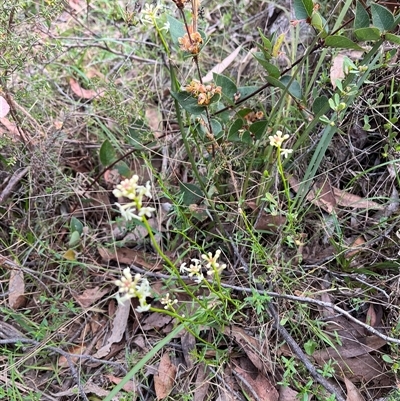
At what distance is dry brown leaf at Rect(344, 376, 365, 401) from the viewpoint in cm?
128

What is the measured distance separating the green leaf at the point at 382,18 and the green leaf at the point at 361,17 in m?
0.05

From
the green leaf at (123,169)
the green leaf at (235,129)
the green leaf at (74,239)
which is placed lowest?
the green leaf at (74,239)

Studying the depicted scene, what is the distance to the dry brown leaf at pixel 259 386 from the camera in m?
1.31

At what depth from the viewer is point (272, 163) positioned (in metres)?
1.51

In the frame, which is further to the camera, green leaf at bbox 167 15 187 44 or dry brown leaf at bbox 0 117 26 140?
dry brown leaf at bbox 0 117 26 140

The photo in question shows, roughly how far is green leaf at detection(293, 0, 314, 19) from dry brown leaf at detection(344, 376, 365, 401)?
1084 mm

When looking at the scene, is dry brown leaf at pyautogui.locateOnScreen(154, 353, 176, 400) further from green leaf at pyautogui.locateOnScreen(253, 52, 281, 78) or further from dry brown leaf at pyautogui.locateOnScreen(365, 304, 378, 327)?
green leaf at pyautogui.locateOnScreen(253, 52, 281, 78)

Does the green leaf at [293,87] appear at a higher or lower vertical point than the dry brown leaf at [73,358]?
higher

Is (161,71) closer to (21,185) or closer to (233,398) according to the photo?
(21,185)

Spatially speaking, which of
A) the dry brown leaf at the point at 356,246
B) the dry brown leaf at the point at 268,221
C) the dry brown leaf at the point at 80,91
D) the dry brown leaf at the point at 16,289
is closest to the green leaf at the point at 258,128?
the dry brown leaf at the point at 268,221

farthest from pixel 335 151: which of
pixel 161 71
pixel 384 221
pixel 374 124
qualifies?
pixel 161 71

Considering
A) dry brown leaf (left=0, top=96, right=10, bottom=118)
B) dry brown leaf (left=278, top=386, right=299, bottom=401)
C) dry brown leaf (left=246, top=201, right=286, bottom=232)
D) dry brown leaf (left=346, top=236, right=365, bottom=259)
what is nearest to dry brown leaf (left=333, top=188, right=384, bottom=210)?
dry brown leaf (left=346, top=236, right=365, bottom=259)

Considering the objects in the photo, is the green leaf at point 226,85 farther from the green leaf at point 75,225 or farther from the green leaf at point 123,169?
the green leaf at point 75,225

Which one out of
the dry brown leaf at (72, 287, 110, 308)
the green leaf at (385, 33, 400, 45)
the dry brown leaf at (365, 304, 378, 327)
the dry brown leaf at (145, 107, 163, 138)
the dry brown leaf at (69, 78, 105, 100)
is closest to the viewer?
the green leaf at (385, 33, 400, 45)
